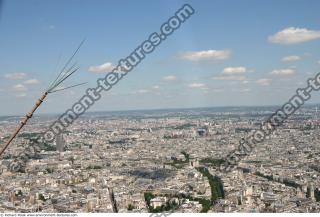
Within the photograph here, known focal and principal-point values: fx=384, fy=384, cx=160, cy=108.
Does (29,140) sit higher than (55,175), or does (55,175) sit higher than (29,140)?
(29,140)

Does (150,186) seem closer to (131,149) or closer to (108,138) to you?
(131,149)

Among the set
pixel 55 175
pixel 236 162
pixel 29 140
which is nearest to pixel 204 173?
pixel 236 162

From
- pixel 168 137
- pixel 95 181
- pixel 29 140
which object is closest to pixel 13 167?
pixel 29 140

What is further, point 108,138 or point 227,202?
point 108,138

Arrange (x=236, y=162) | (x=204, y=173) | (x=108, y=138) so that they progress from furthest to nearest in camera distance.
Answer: (x=108, y=138), (x=236, y=162), (x=204, y=173)

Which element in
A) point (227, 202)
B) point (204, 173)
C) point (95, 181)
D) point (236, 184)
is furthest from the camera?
point (204, 173)

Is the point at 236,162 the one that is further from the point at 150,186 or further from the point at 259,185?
the point at 150,186
